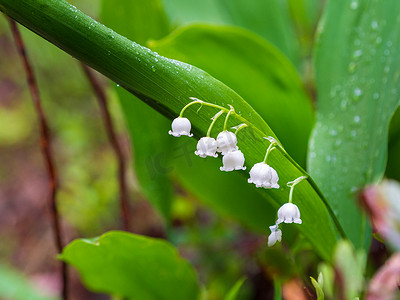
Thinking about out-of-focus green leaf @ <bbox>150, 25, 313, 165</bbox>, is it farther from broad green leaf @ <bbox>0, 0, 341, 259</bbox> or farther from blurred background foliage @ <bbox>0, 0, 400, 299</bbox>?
broad green leaf @ <bbox>0, 0, 341, 259</bbox>

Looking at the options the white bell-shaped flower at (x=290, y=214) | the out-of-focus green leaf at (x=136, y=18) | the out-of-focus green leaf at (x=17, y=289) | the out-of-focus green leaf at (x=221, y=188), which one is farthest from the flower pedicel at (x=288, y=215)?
the out-of-focus green leaf at (x=17, y=289)

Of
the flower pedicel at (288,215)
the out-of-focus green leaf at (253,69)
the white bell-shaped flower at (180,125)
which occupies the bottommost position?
the flower pedicel at (288,215)

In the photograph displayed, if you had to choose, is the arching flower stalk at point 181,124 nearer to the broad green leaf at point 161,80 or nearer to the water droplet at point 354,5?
the broad green leaf at point 161,80

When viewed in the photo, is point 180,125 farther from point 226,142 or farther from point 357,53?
point 357,53

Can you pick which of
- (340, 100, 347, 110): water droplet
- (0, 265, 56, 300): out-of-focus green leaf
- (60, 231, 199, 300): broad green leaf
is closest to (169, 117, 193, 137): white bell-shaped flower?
(60, 231, 199, 300): broad green leaf

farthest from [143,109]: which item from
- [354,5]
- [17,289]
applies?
[17,289]

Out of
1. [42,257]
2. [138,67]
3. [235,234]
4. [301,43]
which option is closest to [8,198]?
[42,257]
